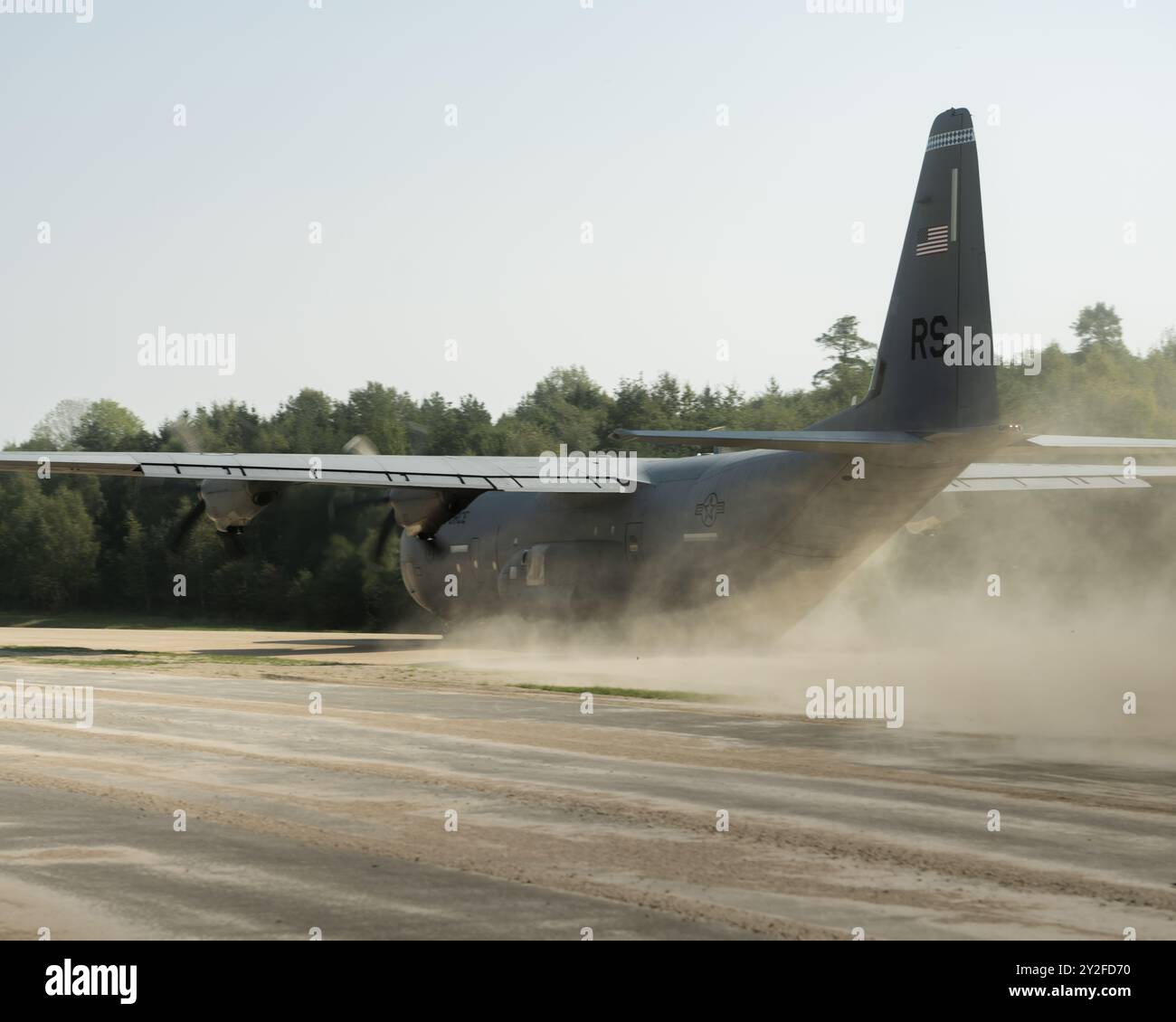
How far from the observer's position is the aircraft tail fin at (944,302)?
23750 mm

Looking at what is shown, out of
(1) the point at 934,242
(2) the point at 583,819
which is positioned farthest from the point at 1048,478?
(2) the point at 583,819

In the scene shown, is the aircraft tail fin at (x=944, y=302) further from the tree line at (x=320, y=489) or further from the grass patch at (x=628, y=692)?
the tree line at (x=320, y=489)

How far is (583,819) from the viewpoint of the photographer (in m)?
12.3

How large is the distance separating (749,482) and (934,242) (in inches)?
265

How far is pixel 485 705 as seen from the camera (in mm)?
22547
